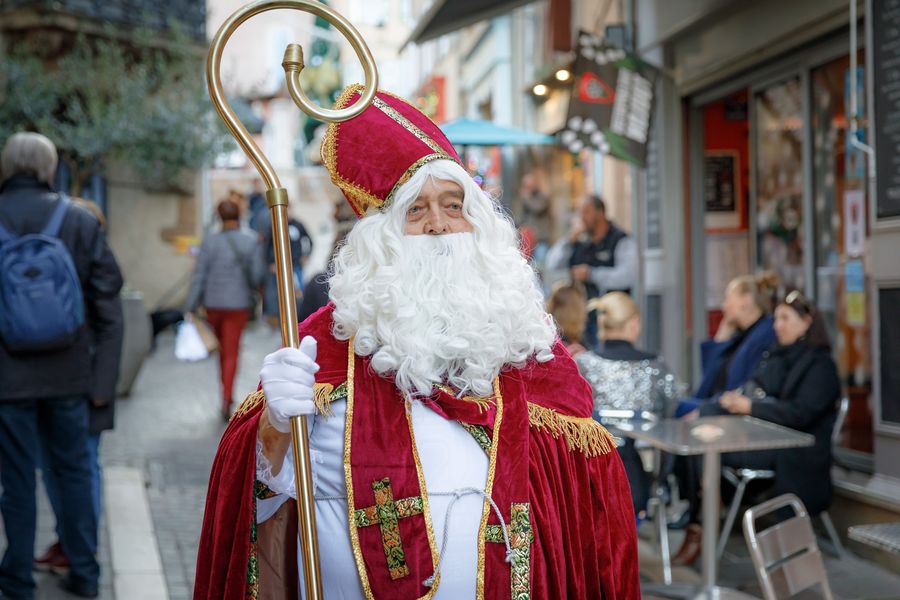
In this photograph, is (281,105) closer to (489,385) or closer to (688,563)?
(688,563)

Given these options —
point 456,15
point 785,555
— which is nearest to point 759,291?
point 785,555

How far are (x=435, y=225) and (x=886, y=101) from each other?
4.09 metres

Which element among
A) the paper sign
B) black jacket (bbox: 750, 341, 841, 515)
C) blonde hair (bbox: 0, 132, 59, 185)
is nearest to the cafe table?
black jacket (bbox: 750, 341, 841, 515)

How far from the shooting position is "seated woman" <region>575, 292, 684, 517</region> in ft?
18.1

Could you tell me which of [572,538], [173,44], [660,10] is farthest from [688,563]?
[173,44]

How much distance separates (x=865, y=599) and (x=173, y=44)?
1627 cm

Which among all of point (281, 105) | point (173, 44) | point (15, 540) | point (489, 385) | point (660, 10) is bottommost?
Answer: point (15, 540)

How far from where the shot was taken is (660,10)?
928 centimetres

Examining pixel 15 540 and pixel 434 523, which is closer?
pixel 434 523

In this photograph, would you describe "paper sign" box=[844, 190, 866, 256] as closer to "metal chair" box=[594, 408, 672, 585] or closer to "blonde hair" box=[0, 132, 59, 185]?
"metal chair" box=[594, 408, 672, 585]

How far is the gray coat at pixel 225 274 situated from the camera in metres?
9.87

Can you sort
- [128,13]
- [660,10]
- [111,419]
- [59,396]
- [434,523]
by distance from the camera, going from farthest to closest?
[128,13], [660,10], [111,419], [59,396], [434,523]

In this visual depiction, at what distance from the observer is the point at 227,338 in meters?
9.93

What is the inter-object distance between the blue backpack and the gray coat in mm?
4961
